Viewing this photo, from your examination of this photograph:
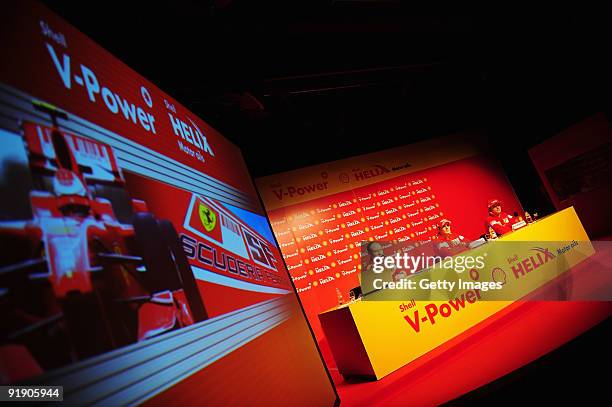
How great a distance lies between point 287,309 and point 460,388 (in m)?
1.52

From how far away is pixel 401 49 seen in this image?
524cm

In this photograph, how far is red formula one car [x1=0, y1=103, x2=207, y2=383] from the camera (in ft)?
3.59

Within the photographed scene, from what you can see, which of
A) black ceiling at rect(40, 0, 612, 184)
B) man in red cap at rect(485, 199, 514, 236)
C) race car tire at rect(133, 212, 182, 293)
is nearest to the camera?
race car tire at rect(133, 212, 182, 293)

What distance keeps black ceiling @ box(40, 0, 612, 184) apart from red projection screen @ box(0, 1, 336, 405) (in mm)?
1235

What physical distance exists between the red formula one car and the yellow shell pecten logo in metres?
0.50

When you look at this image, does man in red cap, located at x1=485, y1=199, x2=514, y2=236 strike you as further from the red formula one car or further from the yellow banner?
the red formula one car

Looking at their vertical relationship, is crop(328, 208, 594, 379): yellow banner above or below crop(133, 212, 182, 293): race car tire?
below

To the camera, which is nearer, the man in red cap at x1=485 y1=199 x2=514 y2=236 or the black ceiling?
the black ceiling

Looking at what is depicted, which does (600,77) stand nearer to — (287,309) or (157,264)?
(287,309)

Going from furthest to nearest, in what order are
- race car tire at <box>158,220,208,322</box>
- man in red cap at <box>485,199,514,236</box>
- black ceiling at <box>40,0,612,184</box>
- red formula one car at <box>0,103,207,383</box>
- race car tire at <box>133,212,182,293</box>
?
man in red cap at <box>485,199,514,236</box> < black ceiling at <box>40,0,612,184</box> < race car tire at <box>158,220,208,322</box> < race car tire at <box>133,212,182,293</box> < red formula one car at <box>0,103,207,383</box>

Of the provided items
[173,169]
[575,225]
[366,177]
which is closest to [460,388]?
[173,169]

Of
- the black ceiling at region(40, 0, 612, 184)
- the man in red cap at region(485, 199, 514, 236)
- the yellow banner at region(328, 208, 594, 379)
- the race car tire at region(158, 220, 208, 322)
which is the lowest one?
the yellow banner at region(328, 208, 594, 379)

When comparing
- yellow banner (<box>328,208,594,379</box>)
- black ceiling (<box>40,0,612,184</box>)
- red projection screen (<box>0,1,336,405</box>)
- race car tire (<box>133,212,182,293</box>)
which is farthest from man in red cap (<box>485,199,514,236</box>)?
race car tire (<box>133,212,182,293</box>)

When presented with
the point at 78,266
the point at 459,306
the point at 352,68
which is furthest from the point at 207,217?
the point at 352,68
